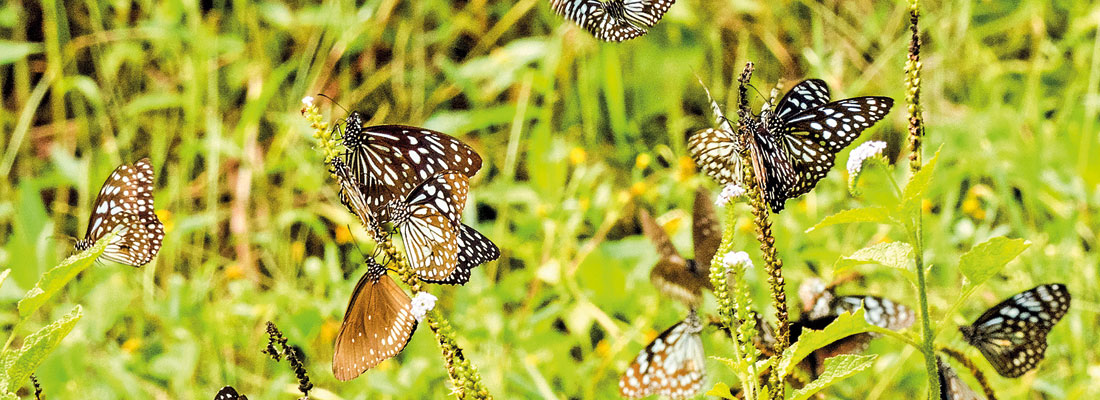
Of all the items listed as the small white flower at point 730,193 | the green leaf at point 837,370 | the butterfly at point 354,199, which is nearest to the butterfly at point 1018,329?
the green leaf at point 837,370

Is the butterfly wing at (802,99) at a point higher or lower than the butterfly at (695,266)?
higher

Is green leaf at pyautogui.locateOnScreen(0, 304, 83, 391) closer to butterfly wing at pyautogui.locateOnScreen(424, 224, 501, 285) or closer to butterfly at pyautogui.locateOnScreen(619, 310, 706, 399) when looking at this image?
butterfly wing at pyautogui.locateOnScreen(424, 224, 501, 285)

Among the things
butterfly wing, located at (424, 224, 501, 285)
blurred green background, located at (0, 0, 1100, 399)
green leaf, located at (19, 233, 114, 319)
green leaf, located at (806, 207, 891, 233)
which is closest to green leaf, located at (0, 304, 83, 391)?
green leaf, located at (19, 233, 114, 319)

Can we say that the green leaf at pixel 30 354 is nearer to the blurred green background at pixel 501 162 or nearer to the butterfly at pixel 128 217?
the butterfly at pixel 128 217

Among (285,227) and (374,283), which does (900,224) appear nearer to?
(374,283)

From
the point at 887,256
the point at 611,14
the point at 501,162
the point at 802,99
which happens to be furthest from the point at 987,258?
the point at 501,162

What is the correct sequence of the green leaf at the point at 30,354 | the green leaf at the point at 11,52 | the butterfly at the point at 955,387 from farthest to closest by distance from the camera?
the green leaf at the point at 11,52 < the butterfly at the point at 955,387 < the green leaf at the point at 30,354
